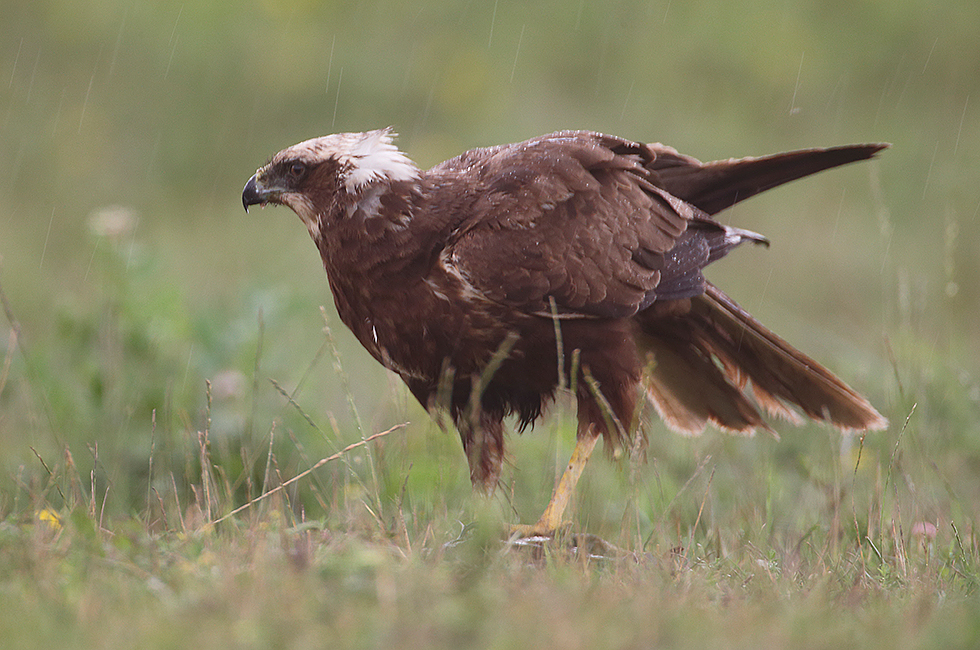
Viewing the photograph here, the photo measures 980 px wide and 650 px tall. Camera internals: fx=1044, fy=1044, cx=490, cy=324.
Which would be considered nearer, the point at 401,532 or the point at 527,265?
the point at 401,532

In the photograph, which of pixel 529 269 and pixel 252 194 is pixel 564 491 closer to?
pixel 529 269

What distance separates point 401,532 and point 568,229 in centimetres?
137

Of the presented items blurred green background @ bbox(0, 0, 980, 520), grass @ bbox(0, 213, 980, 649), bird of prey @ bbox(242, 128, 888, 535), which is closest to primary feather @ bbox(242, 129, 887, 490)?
bird of prey @ bbox(242, 128, 888, 535)

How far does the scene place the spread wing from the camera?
147 inches

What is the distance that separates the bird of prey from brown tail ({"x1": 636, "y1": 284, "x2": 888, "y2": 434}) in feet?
0.04

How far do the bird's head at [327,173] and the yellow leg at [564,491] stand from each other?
1.21 meters

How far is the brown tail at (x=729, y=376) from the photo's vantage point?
440 cm

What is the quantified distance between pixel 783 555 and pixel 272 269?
6034mm

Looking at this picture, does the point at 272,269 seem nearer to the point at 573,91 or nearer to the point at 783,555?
the point at 573,91

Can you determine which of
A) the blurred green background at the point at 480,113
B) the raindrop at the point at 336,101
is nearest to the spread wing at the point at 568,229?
the blurred green background at the point at 480,113

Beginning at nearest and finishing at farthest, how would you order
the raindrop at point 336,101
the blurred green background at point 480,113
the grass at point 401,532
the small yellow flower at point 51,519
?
1. the grass at point 401,532
2. the small yellow flower at point 51,519
3. the blurred green background at point 480,113
4. the raindrop at point 336,101

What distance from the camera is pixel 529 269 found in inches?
Answer: 149

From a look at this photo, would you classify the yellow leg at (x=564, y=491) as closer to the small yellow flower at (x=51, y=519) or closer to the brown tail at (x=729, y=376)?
the brown tail at (x=729, y=376)

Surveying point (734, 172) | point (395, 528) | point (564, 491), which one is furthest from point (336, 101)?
point (395, 528)
